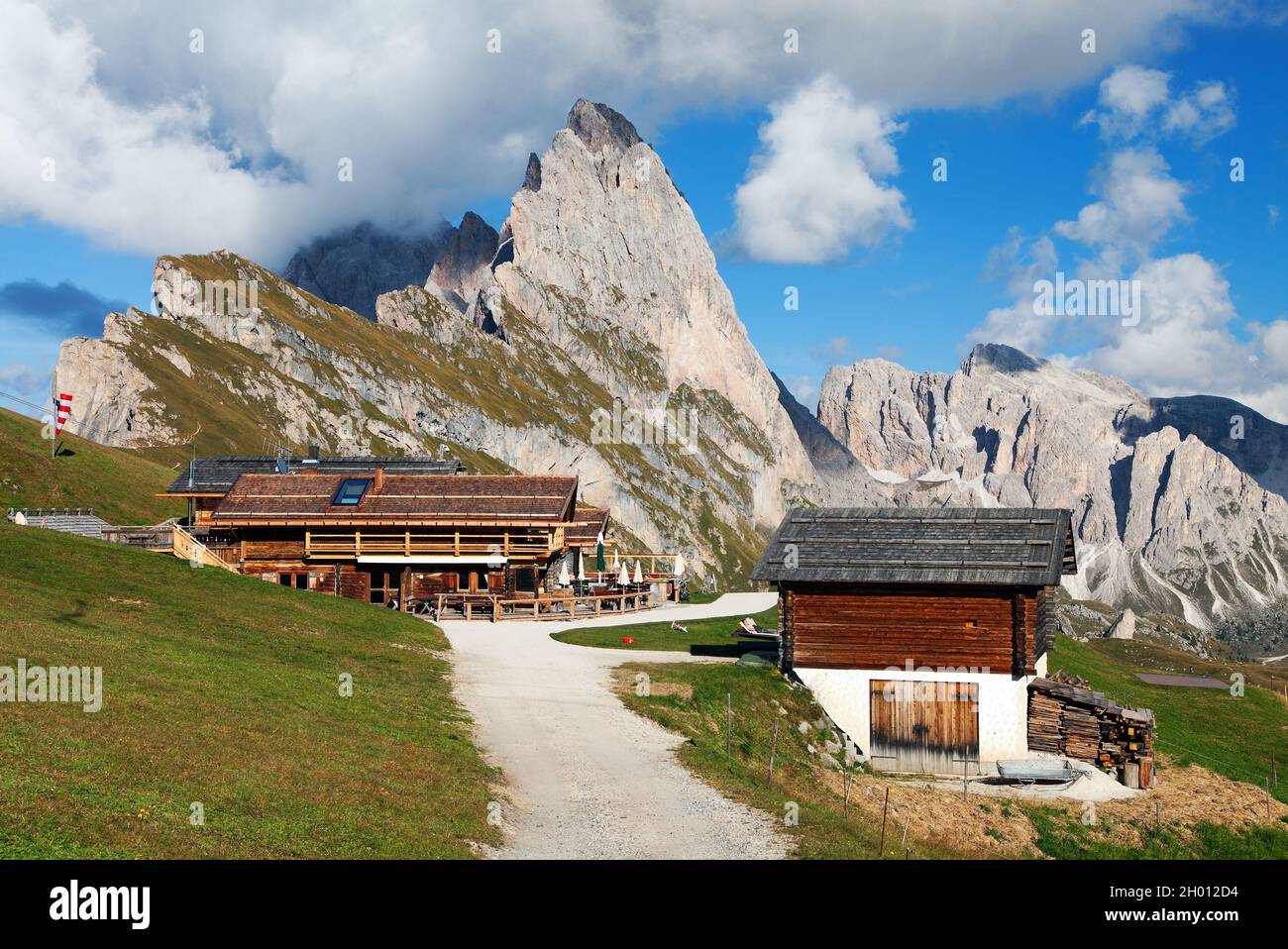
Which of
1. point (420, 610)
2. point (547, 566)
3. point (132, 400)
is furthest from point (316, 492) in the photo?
point (132, 400)

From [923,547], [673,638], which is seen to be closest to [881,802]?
[923,547]

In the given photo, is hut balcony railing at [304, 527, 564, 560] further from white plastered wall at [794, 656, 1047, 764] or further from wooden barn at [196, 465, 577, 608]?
white plastered wall at [794, 656, 1047, 764]

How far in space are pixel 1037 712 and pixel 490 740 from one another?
1999 centimetres

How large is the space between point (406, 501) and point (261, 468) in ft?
48.0

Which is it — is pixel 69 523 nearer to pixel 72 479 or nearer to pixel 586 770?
pixel 72 479

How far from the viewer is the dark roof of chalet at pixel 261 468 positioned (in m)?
59.8

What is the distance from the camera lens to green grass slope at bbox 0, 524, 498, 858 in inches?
613

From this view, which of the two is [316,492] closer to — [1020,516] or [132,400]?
[1020,516]

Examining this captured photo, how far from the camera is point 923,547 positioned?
3731cm

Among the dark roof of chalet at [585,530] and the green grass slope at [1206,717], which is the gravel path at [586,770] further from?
the green grass slope at [1206,717]

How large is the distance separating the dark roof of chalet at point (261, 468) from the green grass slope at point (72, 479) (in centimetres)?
1026

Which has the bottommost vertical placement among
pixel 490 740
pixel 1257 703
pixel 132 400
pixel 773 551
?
pixel 1257 703

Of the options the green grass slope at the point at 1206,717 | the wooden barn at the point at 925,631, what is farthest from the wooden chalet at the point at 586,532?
the green grass slope at the point at 1206,717
